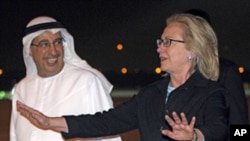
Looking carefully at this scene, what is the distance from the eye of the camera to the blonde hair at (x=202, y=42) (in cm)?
301

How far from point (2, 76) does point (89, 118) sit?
1408 cm

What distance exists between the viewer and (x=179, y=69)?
308 centimetres

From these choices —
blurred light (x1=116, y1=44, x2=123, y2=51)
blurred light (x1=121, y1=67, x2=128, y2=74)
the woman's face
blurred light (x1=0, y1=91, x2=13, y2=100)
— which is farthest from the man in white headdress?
blurred light (x1=116, y1=44, x2=123, y2=51)

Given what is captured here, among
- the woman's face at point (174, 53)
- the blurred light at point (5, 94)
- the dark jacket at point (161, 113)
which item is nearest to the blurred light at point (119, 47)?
the blurred light at point (5, 94)

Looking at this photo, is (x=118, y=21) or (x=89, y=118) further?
(x=118, y=21)

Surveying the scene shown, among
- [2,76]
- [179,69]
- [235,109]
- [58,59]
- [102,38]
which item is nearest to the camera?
[179,69]

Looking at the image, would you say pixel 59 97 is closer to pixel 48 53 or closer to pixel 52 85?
pixel 52 85

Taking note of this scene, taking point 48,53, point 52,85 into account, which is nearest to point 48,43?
point 48,53

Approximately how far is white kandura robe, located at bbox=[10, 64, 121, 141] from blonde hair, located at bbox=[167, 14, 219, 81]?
1336 millimetres

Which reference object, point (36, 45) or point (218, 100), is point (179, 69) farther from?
point (36, 45)

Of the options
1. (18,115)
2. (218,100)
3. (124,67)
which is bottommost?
(124,67)

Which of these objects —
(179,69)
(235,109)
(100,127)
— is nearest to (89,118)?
(100,127)

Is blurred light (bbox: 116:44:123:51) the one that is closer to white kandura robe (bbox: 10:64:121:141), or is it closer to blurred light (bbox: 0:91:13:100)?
blurred light (bbox: 0:91:13:100)

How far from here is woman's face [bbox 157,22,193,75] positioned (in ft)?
10.0
